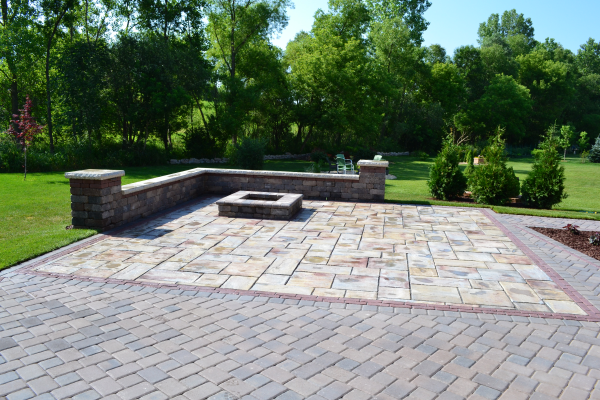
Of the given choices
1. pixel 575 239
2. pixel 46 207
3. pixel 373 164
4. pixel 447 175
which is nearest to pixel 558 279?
pixel 575 239

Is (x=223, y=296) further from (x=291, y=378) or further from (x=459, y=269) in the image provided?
(x=459, y=269)

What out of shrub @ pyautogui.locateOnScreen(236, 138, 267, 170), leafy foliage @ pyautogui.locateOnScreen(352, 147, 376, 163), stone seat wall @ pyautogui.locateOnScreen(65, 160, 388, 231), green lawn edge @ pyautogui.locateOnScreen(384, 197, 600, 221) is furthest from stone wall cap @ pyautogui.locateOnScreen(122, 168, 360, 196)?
leafy foliage @ pyautogui.locateOnScreen(352, 147, 376, 163)

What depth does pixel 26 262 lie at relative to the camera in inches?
206

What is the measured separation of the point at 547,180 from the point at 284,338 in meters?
8.65

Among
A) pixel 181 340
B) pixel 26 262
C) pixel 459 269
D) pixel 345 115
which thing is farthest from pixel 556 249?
pixel 345 115

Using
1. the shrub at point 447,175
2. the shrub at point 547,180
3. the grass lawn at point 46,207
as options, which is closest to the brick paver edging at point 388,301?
the grass lawn at point 46,207

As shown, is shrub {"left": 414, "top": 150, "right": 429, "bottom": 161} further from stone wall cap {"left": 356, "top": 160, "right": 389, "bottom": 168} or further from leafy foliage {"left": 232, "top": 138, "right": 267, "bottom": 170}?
stone wall cap {"left": 356, "top": 160, "right": 389, "bottom": 168}

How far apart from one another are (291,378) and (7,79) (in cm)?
2290

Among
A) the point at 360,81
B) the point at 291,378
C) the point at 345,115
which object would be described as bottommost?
the point at 291,378

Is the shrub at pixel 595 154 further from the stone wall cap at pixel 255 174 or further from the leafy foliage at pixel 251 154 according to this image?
the stone wall cap at pixel 255 174

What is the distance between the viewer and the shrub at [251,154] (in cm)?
1634

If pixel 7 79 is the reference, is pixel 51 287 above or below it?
below

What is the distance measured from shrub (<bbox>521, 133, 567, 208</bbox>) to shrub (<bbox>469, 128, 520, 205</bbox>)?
0.40 metres

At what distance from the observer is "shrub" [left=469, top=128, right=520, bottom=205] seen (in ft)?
33.2
